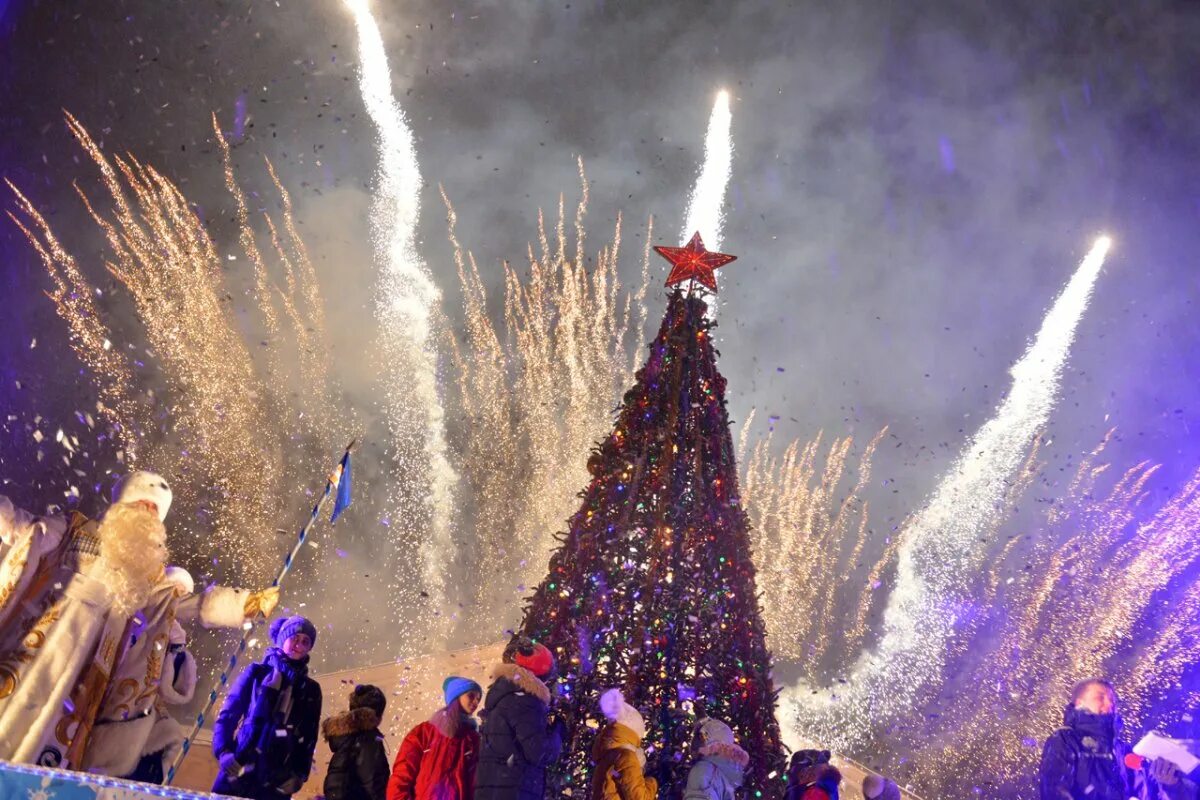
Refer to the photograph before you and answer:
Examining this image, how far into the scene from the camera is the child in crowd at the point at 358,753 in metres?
5.50

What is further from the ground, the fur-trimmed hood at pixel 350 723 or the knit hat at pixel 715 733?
the knit hat at pixel 715 733

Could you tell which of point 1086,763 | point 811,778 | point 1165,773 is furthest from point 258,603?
point 1165,773

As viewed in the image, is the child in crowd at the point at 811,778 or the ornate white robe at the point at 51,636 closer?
the ornate white robe at the point at 51,636

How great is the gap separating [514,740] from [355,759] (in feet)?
3.57

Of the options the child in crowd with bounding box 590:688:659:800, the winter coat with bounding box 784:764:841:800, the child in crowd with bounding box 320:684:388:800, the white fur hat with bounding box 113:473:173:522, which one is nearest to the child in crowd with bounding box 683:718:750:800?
the child in crowd with bounding box 590:688:659:800

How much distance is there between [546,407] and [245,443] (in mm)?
8728

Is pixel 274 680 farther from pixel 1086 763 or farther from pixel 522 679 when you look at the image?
pixel 1086 763

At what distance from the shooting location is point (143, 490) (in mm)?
5012

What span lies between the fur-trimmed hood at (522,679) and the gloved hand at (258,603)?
4.83 feet

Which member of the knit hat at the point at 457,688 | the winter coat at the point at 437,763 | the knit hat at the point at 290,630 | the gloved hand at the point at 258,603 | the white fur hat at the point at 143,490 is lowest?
the winter coat at the point at 437,763

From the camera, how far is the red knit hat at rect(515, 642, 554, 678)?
5984 mm

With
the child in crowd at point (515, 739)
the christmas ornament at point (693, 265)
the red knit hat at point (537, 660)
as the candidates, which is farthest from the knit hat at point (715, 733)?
the christmas ornament at point (693, 265)

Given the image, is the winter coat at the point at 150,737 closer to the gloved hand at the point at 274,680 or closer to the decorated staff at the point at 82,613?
the decorated staff at the point at 82,613

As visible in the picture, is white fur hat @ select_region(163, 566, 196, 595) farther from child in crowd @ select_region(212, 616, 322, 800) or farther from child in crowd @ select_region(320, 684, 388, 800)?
child in crowd @ select_region(320, 684, 388, 800)
